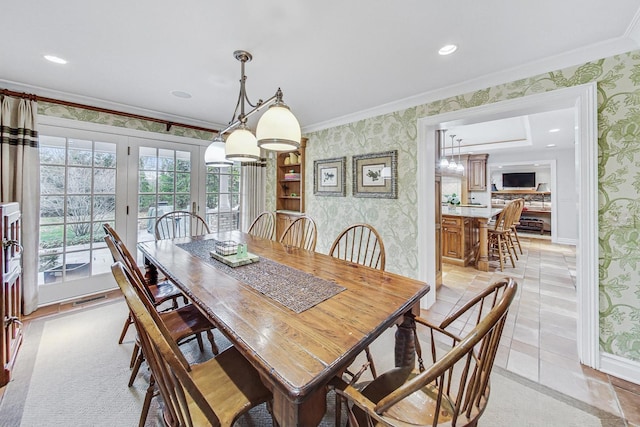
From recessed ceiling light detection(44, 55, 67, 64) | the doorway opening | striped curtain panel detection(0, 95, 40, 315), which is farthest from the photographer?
striped curtain panel detection(0, 95, 40, 315)

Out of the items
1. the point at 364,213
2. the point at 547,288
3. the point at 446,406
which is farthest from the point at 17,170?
the point at 547,288

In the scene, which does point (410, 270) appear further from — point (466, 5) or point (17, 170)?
point (17, 170)

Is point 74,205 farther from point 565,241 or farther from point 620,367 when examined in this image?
point 565,241

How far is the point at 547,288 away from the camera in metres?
3.42

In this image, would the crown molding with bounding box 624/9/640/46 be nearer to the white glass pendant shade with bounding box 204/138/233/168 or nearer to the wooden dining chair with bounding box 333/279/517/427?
the wooden dining chair with bounding box 333/279/517/427

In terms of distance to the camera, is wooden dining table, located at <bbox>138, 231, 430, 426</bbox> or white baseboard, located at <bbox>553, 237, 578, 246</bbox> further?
white baseboard, located at <bbox>553, 237, 578, 246</bbox>

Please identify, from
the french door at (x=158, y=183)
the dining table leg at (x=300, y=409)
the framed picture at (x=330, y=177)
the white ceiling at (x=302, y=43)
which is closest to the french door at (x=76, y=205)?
the french door at (x=158, y=183)

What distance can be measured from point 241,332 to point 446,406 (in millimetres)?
857

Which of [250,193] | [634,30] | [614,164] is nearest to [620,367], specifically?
[614,164]

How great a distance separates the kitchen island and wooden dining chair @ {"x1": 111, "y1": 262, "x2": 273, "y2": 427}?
4151 millimetres

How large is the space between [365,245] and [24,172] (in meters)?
3.74

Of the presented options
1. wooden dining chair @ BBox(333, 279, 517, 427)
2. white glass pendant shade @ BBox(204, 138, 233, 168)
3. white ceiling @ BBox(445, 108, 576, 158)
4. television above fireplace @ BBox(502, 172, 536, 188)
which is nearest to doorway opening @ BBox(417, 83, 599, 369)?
wooden dining chair @ BBox(333, 279, 517, 427)

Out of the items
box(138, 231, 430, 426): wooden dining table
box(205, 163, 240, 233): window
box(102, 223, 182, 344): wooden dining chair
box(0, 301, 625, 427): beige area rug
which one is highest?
box(205, 163, 240, 233): window

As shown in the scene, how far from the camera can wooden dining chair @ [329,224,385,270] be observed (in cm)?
192
